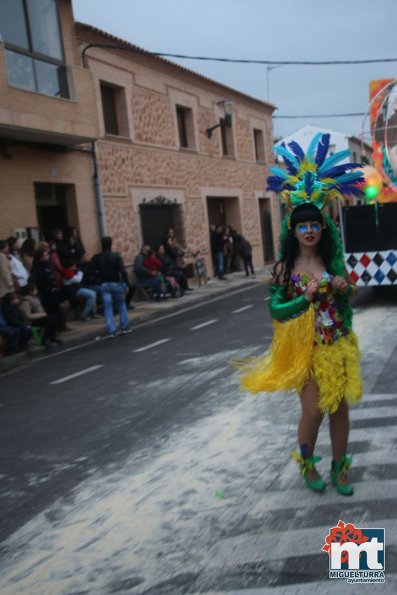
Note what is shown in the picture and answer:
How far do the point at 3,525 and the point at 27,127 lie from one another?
10123mm

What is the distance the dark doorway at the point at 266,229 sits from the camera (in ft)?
91.3

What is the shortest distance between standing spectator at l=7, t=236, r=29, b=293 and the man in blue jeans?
1.27m

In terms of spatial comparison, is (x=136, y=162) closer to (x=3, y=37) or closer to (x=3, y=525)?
(x=3, y=37)

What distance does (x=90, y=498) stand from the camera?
13.0 ft

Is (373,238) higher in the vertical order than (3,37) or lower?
lower

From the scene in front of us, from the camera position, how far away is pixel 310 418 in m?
3.66

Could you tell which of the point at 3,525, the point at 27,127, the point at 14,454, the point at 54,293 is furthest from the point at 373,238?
the point at 3,525

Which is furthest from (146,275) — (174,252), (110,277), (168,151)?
(168,151)

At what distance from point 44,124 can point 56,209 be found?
3.04m

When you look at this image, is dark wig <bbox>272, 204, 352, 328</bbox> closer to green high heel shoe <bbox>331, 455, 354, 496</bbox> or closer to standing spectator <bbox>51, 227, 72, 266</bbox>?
green high heel shoe <bbox>331, 455, 354, 496</bbox>

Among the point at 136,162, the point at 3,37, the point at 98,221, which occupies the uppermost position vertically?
the point at 3,37

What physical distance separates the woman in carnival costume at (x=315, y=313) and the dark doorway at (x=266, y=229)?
2391 cm

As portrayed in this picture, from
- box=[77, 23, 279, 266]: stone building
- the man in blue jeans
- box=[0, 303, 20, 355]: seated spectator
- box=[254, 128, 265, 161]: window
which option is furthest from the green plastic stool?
box=[254, 128, 265, 161]: window

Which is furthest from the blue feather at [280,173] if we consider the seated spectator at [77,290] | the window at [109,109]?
the window at [109,109]
